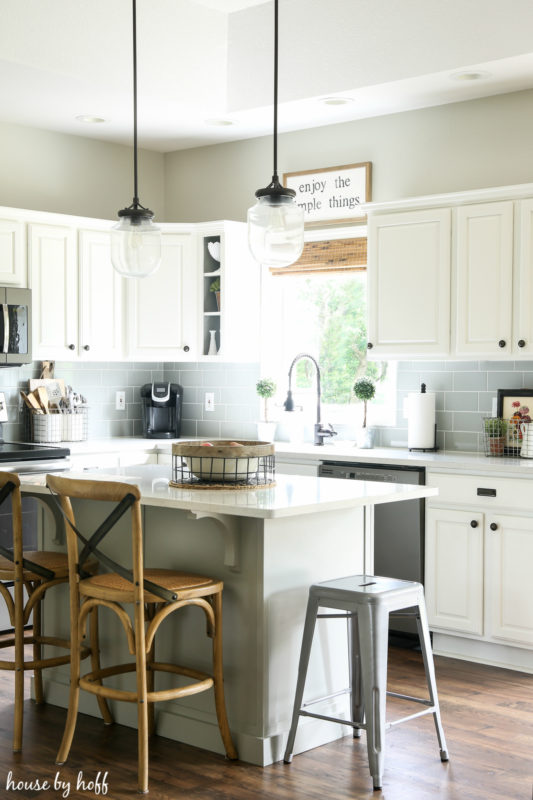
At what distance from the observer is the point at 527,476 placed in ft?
14.5

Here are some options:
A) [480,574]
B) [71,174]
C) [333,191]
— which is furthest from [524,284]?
[71,174]

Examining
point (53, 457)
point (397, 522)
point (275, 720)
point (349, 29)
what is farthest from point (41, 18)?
point (275, 720)

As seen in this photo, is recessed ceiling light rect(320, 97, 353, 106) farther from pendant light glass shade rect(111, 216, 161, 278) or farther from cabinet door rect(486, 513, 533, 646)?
cabinet door rect(486, 513, 533, 646)

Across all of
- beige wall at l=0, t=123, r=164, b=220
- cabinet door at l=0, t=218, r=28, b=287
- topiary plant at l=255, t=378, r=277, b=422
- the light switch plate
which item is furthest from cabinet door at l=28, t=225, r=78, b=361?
topiary plant at l=255, t=378, r=277, b=422

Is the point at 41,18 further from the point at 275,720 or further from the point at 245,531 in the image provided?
the point at 275,720

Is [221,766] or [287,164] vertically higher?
[287,164]

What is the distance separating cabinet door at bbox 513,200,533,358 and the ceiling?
700mm

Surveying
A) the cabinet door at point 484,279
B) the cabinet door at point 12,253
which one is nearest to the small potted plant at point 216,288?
the cabinet door at point 12,253

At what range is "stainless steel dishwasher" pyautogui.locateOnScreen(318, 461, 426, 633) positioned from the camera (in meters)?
4.79

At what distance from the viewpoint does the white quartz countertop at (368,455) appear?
4.58 metres

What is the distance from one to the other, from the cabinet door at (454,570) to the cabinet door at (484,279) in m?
0.84

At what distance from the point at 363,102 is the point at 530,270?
1.35 m

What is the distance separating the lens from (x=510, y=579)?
448cm

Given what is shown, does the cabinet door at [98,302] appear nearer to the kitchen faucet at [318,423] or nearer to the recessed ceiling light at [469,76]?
the kitchen faucet at [318,423]
